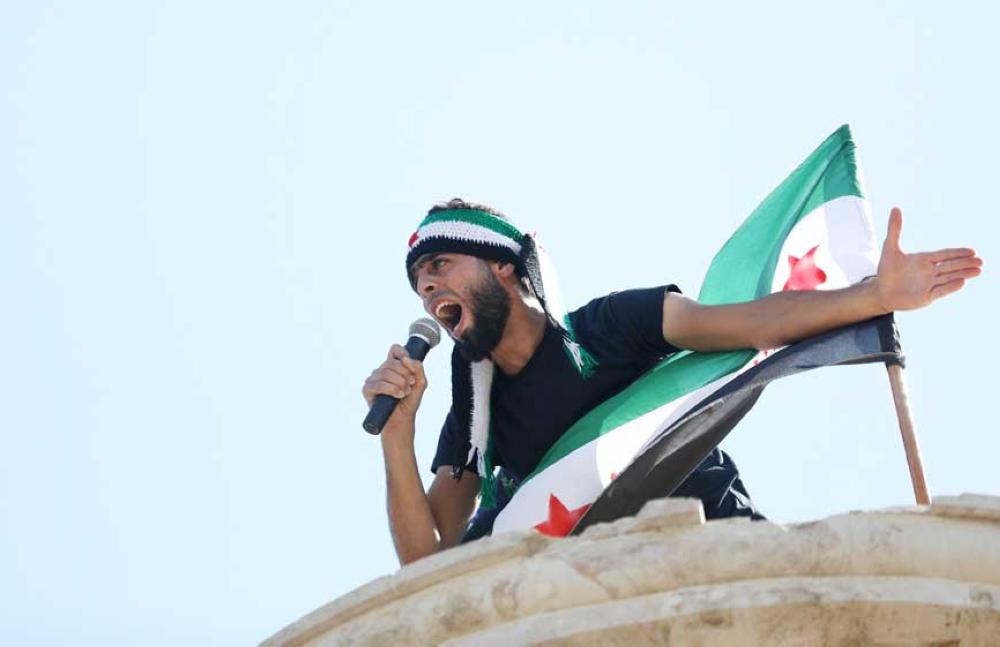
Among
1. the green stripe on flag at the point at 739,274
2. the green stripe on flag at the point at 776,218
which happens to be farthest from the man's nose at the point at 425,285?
the green stripe on flag at the point at 776,218

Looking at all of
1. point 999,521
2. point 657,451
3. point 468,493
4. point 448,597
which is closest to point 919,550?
point 999,521

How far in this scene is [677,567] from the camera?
13.6 ft

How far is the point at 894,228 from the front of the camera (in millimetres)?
6023

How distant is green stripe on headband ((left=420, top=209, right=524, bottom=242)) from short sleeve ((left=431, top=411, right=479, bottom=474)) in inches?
27.0

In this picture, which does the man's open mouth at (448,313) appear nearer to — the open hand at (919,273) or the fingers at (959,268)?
the open hand at (919,273)

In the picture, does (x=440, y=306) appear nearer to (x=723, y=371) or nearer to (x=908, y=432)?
(x=723, y=371)

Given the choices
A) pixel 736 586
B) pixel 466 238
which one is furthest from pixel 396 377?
pixel 736 586

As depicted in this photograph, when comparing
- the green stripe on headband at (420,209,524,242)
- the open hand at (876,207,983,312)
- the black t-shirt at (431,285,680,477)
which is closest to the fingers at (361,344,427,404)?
the black t-shirt at (431,285,680,477)

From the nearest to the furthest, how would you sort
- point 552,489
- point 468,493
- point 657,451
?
point 657,451, point 552,489, point 468,493

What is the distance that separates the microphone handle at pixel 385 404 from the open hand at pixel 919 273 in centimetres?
158

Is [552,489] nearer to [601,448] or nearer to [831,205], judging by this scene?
[601,448]

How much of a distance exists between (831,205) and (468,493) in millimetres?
1800

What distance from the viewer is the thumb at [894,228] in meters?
5.99

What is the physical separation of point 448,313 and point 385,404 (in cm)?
54
